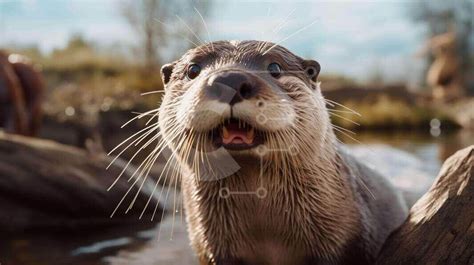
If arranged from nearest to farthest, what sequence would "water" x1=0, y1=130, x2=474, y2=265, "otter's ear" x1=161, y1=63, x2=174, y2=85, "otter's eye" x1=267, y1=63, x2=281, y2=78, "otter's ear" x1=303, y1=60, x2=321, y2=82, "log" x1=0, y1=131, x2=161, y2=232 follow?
1. "otter's eye" x1=267, y1=63, x2=281, y2=78
2. "otter's ear" x1=303, y1=60, x2=321, y2=82
3. "otter's ear" x1=161, y1=63, x2=174, y2=85
4. "water" x1=0, y1=130, x2=474, y2=265
5. "log" x1=0, y1=131, x2=161, y2=232

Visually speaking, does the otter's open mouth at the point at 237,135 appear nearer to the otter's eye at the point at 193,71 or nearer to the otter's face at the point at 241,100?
the otter's face at the point at 241,100

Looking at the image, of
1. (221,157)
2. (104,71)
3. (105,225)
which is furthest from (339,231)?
(104,71)

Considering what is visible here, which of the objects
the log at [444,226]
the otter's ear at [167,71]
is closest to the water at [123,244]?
the log at [444,226]

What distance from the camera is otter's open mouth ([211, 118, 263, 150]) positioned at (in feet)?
8.25

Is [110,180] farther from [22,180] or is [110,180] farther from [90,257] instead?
[90,257]

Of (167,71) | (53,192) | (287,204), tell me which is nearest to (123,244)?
(53,192)

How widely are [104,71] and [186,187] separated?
1482cm

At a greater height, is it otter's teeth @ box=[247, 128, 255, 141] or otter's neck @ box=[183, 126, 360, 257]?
otter's teeth @ box=[247, 128, 255, 141]

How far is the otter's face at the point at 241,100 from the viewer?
2400 millimetres

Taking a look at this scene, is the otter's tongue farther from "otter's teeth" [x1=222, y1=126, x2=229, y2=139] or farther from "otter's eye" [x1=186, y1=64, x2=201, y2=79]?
"otter's eye" [x1=186, y1=64, x2=201, y2=79]

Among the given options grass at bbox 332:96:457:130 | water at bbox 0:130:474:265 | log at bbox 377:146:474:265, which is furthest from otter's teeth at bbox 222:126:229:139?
grass at bbox 332:96:457:130

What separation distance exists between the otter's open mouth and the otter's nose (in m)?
0.14

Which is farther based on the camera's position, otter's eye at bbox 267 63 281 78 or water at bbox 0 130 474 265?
water at bbox 0 130 474 265

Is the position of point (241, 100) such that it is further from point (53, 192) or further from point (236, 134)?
point (53, 192)
